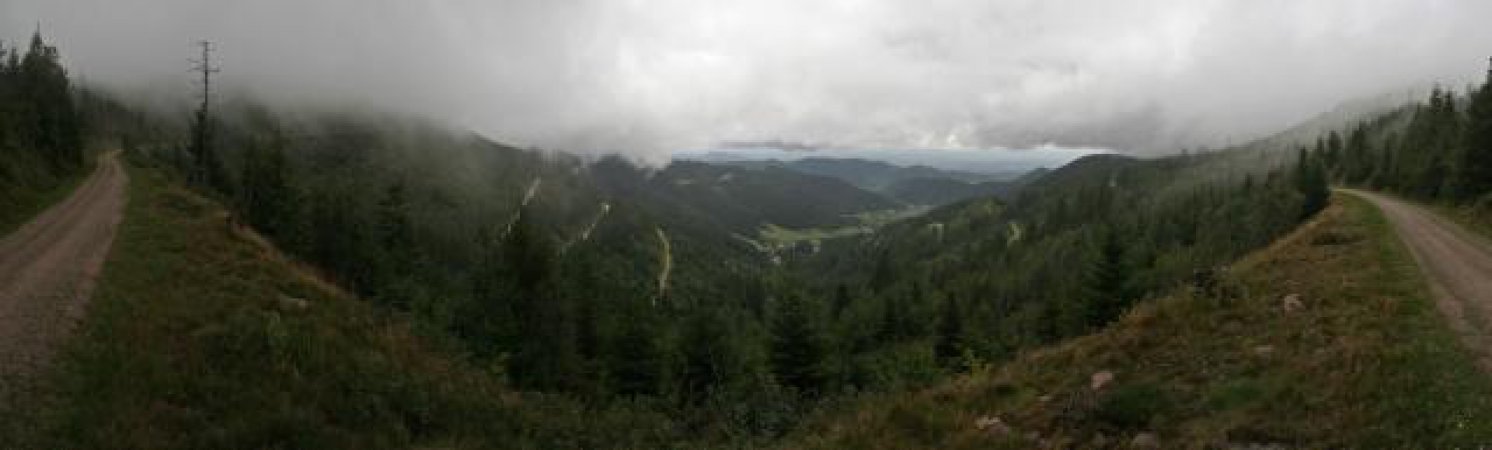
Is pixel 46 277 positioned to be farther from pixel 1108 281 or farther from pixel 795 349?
Answer: pixel 1108 281

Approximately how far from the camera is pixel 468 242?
594 feet

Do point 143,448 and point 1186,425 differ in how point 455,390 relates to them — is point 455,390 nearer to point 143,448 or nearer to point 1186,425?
point 143,448

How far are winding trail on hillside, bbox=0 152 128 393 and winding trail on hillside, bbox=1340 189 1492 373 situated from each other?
27129 millimetres

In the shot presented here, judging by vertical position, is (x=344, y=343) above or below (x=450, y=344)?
above

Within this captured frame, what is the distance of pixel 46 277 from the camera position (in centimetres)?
2017

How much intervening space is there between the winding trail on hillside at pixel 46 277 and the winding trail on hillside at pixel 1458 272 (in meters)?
27.1

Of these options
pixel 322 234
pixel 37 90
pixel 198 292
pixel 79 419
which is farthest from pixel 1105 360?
pixel 37 90

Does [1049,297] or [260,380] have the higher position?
[260,380]

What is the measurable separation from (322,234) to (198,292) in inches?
1664

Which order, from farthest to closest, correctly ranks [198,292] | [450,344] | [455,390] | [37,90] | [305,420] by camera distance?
[37,90] → [450,344] → [198,292] → [455,390] → [305,420]

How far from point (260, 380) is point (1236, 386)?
19.3 m

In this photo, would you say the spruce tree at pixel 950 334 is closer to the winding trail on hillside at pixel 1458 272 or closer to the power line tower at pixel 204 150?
the winding trail on hillside at pixel 1458 272

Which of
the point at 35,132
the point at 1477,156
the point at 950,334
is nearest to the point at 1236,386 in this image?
the point at 950,334

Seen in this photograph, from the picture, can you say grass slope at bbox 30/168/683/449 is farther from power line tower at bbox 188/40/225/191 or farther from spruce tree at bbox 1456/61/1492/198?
spruce tree at bbox 1456/61/1492/198
